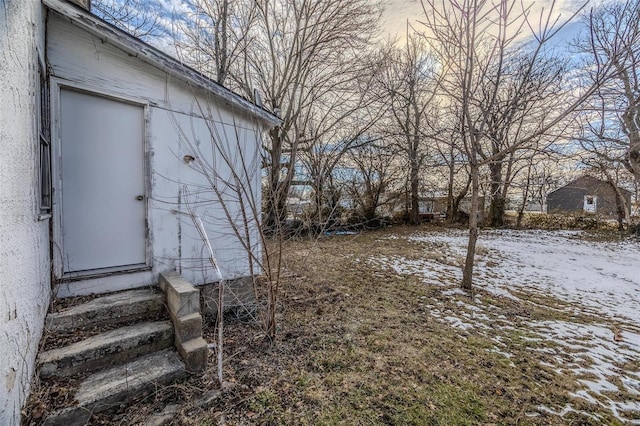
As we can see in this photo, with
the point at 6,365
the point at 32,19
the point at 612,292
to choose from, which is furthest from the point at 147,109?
the point at 612,292

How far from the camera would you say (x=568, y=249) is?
8.86 m


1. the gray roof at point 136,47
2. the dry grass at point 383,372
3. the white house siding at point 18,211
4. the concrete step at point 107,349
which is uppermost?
the gray roof at point 136,47

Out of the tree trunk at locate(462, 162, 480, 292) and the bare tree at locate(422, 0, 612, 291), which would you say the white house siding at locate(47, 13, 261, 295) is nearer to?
the bare tree at locate(422, 0, 612, 291)

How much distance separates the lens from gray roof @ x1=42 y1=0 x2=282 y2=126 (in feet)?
8.94

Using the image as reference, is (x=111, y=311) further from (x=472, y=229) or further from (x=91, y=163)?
(x=472, y=229)

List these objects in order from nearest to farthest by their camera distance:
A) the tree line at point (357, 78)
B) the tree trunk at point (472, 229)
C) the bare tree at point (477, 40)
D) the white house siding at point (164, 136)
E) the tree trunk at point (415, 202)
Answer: the white house siding at point (164, 136)
the bare tree at point (477, 40)
the tree trunk at point (472, 229)
the tree line at point (357, 78)
the tree trunk at point (415, 202)

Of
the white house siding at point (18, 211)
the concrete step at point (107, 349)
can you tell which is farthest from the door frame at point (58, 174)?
the concrete step at point (107, 349)

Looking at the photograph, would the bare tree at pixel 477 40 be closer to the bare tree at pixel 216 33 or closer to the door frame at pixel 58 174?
the door frame at pixel 58 174

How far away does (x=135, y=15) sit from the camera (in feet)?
24.7

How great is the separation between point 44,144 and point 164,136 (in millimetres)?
1157

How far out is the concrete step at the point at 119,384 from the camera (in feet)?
6.37

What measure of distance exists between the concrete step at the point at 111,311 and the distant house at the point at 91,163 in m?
0.17

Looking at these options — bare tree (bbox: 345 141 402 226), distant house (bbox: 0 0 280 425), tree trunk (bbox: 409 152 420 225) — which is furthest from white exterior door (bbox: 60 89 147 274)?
tree trunk (bbox: 409 152 420 225)

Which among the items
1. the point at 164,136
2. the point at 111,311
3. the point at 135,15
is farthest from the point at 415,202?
the point at 111,311
